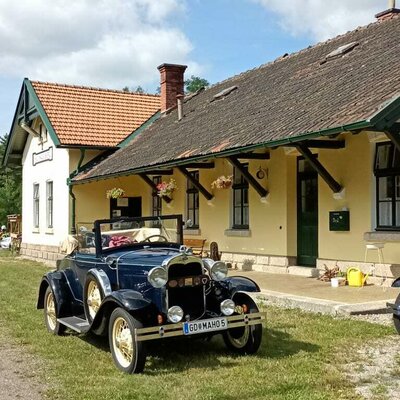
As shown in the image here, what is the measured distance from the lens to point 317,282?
11.1 m

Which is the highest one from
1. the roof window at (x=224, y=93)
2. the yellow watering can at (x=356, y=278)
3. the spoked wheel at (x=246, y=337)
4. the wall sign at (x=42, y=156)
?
the roof window at (x=224, y=93)

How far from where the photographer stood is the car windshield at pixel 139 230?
22.8 feet

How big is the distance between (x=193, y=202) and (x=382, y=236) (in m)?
7.05

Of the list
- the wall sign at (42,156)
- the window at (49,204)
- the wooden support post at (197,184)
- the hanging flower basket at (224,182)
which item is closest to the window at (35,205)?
the wall sign at (42,156)

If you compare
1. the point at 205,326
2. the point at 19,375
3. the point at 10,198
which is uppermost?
the point at 10,198

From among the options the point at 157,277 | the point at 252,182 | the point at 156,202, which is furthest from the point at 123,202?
the point at 157,277

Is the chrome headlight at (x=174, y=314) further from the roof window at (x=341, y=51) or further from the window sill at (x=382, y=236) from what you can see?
the roof window at (x=341, y=51)

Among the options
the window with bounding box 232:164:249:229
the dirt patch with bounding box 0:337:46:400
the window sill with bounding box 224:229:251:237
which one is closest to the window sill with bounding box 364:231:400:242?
the window sill with bounding box 224:229:251:237

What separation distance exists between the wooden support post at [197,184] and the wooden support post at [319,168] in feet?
14.8

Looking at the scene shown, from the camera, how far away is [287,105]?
12.7m

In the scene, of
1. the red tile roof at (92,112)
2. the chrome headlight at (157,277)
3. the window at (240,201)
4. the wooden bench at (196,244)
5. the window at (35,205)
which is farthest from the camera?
the window at (35,205)

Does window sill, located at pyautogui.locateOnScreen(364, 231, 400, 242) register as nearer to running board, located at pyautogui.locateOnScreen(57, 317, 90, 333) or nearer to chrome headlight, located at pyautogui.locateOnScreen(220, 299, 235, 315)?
chrome headlight, located at pyautogui.locateOnScreen(220, 299, 235, 315)

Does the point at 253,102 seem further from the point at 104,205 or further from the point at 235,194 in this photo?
the point at 104,205

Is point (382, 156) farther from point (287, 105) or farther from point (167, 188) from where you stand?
point (167, 188)
